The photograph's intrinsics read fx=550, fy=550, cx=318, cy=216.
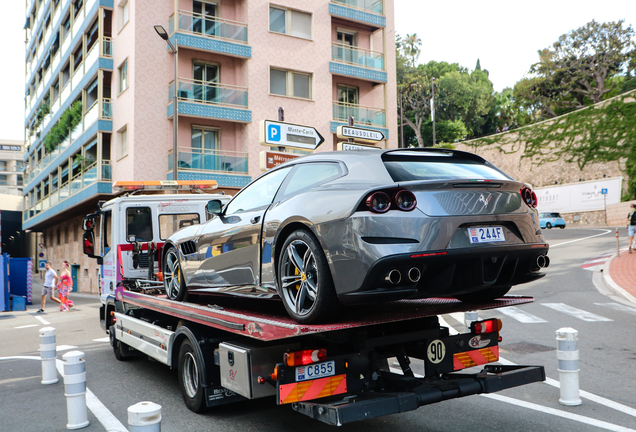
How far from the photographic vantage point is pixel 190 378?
211 inches

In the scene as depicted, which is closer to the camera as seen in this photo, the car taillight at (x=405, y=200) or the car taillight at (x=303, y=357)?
the car taillight at (x=405, y=200)

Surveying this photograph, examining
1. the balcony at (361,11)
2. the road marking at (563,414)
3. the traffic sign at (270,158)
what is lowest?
the road marking at (563,414)

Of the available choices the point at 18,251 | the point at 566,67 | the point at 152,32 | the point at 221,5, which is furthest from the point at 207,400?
the point at 18,251

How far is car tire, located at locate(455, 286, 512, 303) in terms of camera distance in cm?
480

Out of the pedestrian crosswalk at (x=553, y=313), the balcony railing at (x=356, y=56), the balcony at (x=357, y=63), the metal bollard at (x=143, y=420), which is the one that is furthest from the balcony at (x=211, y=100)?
the metal bollard at (x=143, y=420)

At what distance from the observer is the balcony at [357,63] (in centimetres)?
2612

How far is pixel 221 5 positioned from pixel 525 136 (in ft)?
104

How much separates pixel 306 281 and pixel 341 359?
2.03ft

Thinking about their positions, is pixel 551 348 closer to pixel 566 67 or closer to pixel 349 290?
→ pixel 349 290

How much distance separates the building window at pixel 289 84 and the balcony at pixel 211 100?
1.56m

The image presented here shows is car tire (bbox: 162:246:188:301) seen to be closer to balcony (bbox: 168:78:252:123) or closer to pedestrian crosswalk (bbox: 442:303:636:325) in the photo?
pedestrian crosswalk (bbox: 442:303:636:325)

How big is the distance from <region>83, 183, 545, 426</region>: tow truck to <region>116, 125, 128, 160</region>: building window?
19.3 m

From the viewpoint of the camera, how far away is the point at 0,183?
91250 millimetres

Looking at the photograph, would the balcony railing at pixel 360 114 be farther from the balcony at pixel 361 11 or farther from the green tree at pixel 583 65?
the green tree at pixel 583 65
